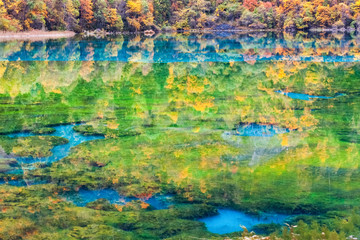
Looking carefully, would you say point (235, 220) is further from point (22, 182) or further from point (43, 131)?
point (43, 131)

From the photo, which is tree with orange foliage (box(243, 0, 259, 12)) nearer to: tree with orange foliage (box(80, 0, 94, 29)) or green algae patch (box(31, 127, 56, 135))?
tree with orange foliage (box(80, 0, 94, 29))

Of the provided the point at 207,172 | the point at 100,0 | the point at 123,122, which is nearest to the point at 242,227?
the point at 207,172

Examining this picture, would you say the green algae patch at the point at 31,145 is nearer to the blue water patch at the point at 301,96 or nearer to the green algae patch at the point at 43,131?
the green algae patch at the point at 43,131

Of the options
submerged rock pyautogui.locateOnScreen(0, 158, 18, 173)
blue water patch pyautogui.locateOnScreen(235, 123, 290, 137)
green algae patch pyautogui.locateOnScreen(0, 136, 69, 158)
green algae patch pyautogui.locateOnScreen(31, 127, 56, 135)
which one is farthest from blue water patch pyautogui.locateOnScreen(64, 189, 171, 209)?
blue water patch pyautogui.locateOnScreen(235, 123, 290, 137)

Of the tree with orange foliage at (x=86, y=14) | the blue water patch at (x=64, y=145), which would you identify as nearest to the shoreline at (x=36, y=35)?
the tree with orange foliage at (x=86, y=14)

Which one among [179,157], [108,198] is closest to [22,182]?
[108,198]

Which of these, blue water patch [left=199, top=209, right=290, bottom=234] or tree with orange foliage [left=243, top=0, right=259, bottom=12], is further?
tree with orange foliage [left=243, top=0, right=259, bottom=12]
